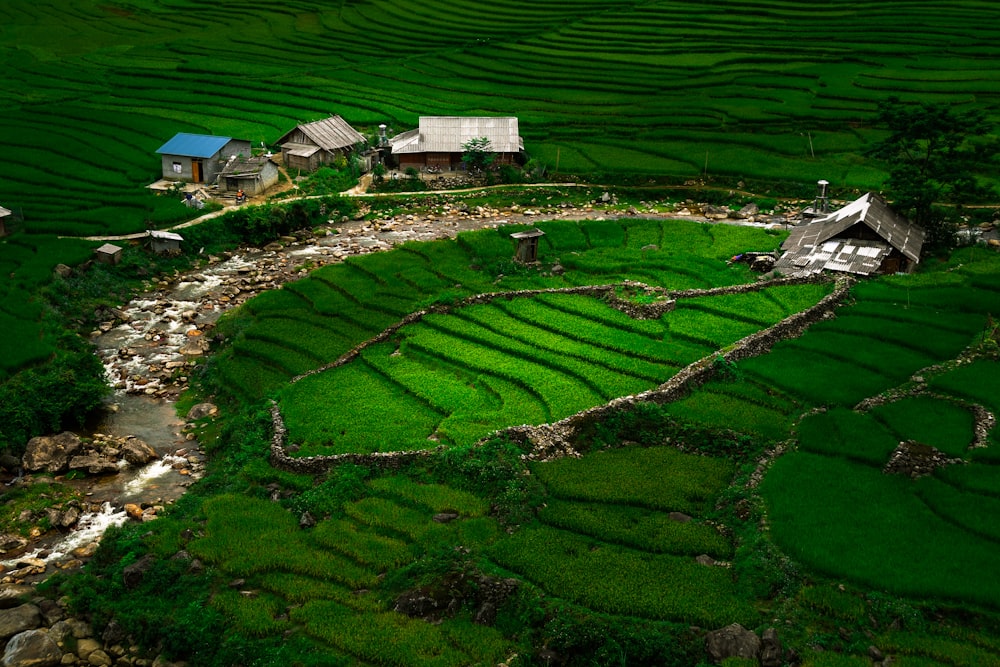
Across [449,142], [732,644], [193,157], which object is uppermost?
[449,142]

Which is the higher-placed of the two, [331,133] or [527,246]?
[331,133]

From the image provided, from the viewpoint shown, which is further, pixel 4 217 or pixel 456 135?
pixel 456 135

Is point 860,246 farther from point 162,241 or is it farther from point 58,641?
point 58,641

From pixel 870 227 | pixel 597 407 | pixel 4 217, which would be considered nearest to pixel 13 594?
pixel 597 407

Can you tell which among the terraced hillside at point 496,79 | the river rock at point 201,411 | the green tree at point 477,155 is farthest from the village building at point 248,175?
the river rock at point 201,411

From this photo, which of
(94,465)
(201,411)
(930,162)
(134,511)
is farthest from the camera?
(930,162)

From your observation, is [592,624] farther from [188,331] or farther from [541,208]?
[541,208]

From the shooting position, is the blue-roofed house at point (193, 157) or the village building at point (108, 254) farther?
the blue-roofed house at point (193, 157)

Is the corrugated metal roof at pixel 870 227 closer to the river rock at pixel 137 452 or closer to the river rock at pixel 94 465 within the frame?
the river rock at pixel 137 452
